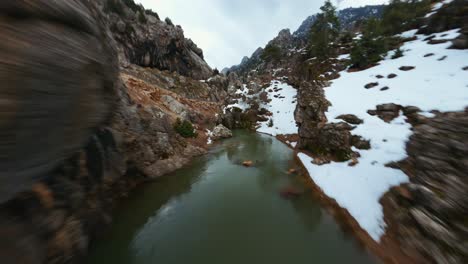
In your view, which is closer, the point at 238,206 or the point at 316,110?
the point at 238,206

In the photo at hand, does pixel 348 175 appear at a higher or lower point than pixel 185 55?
lower

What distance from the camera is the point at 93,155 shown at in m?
10.9

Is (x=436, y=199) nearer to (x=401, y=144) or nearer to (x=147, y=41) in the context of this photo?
(x=401, y=144)

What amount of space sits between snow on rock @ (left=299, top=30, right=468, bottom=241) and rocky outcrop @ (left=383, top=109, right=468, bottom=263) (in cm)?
96

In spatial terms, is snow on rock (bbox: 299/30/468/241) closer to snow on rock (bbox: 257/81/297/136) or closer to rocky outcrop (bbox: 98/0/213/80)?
snow on rock (bbox: 257/81/297/136)

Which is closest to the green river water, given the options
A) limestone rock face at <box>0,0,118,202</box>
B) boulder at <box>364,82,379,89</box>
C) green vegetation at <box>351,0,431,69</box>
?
limestone rock face at <box>0,0,118,202</box>

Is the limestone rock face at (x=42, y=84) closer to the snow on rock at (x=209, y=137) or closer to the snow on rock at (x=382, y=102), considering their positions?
the snow on rock at (x=382, y=102)

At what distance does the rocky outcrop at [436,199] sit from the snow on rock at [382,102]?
96 centimetres

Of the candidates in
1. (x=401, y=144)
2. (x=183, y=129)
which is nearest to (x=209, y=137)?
(x=183, y=129)

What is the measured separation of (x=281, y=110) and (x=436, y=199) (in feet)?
123

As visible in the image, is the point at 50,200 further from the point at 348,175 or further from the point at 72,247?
the point at 348,175

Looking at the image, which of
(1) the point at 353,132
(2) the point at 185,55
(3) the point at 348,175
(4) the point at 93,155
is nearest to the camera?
(4) the point at 93,155

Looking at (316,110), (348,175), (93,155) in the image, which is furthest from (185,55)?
(348,175)

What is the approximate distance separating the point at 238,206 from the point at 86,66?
12535 mm
